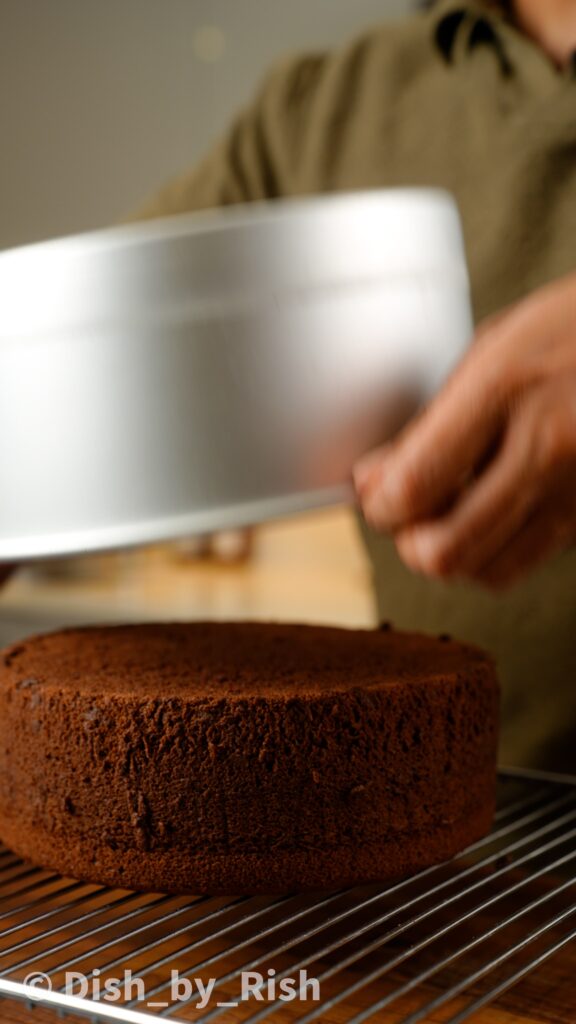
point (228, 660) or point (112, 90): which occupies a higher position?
point (112, 90)

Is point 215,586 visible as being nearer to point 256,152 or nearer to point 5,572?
point 256,152

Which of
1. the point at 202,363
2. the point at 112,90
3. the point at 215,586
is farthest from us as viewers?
the point at 112,90

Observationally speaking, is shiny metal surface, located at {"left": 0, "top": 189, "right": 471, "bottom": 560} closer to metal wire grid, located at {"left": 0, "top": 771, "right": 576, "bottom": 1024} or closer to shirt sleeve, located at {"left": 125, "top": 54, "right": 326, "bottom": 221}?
metal wire grid, located at {"left": 0, "top": 771, "right": 576, "bottom": 1024}

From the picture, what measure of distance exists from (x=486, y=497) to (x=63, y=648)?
0.30 m

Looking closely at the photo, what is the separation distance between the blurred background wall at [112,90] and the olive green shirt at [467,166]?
1.00 meters

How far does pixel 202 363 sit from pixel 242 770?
0.70ft

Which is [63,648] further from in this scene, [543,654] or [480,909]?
[543,654]

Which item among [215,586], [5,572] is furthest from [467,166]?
[215,586]

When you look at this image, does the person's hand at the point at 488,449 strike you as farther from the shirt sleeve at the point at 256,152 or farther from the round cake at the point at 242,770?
the shirt sleeve at the point at 256,152

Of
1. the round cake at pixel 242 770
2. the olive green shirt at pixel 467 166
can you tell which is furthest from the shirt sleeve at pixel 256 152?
the round cake at pixel 242 770

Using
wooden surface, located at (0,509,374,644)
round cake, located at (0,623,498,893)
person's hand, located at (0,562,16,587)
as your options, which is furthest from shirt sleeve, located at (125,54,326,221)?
wooden surface, located at (0,509,374,644)

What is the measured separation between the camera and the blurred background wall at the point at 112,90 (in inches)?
81.5

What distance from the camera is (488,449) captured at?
47 centimetres

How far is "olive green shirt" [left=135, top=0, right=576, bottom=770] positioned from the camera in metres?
0.93
